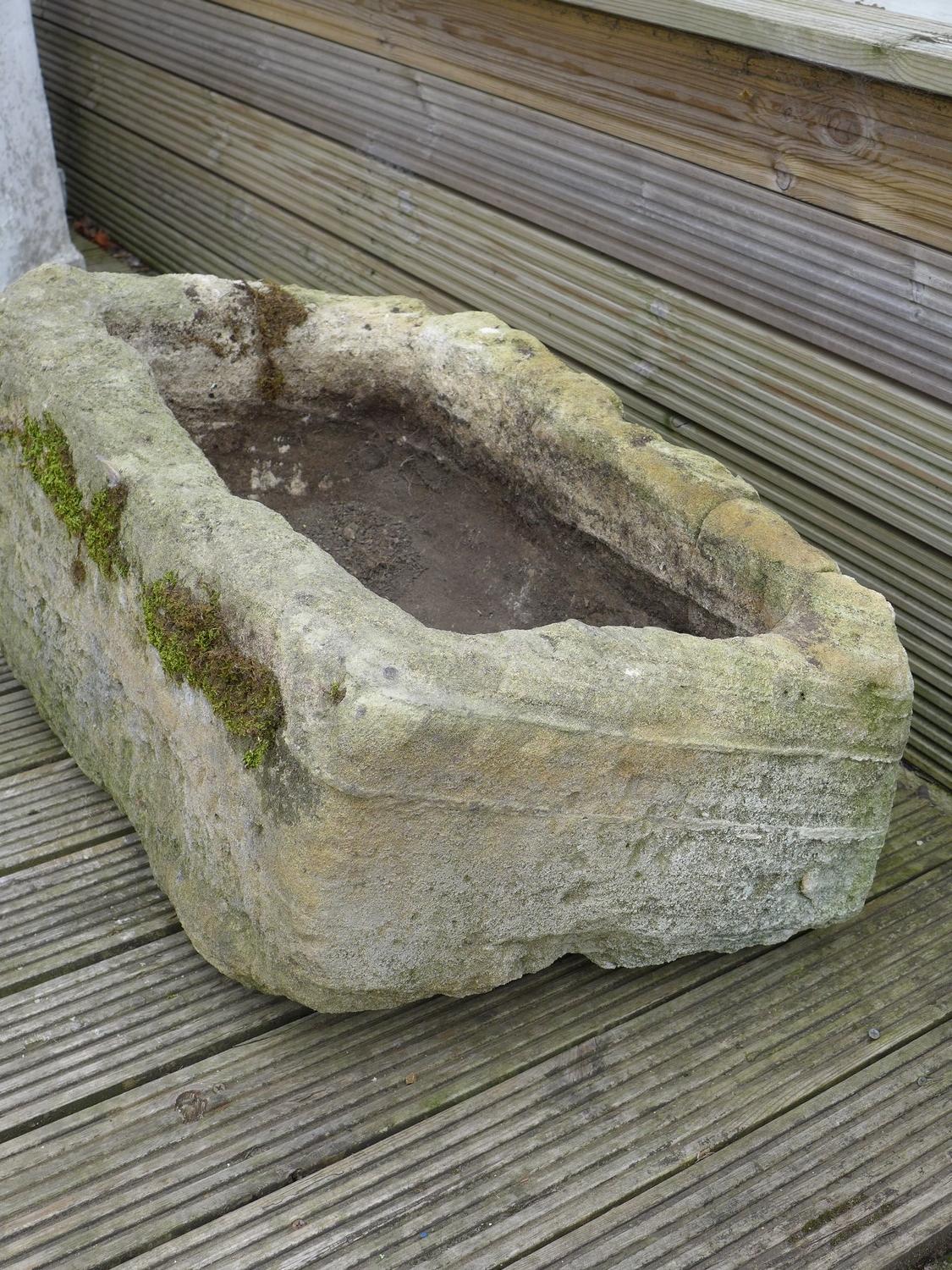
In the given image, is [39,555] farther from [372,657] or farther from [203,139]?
[203,139]

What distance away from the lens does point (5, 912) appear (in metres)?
2.58

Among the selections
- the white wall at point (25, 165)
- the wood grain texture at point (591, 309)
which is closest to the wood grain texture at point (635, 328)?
the wood grain texture at point (591, 309)

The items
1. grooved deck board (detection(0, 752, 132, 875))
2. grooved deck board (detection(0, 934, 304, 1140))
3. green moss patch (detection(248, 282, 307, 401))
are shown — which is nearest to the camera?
grooved deck board (detection(0, 934, 304, 1140))

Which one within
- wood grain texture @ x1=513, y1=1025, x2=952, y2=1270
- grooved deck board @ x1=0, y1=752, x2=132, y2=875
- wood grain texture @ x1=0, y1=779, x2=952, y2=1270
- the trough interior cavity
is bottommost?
wood grain texture @ x1=513, y1=1025, x2=952, y2=1270

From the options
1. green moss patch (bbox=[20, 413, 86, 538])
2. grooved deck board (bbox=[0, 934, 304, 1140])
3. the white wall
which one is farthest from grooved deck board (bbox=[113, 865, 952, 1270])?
the white wall

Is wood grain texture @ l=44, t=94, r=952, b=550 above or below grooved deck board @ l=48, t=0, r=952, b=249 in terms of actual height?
below

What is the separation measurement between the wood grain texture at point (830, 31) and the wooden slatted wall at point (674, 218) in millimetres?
42

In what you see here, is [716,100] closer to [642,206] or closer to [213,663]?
[642,206]

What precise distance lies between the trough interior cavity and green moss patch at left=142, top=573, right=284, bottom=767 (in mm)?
935

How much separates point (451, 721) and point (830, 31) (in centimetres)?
168

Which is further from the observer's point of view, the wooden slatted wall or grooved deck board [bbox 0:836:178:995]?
the wooden slatted wall

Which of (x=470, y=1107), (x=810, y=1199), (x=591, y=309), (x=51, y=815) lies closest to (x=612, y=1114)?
(x=470, y=1107)

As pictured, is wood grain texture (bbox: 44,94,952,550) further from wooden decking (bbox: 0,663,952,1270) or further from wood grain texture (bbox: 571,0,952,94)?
wooden decking (bbox: 0,663,952,1270)

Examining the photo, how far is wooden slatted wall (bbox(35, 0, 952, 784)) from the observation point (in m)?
2.75
